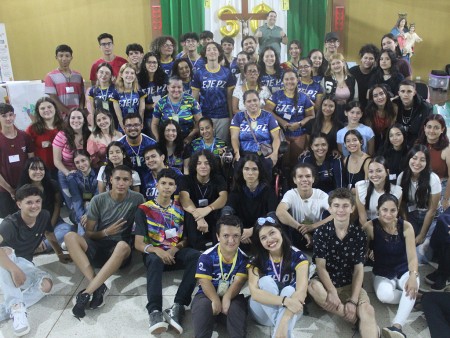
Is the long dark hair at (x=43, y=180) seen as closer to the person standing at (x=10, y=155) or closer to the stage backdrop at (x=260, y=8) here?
the person standing at (x=10, y=155)

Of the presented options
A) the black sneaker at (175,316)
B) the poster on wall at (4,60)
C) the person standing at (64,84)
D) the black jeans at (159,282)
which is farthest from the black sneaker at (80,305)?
the poster on wall at (4,60)

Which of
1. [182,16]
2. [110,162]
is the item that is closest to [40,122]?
[110,162]

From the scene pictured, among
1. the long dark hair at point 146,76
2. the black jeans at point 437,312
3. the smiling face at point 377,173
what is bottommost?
the black jeans at point 437,312

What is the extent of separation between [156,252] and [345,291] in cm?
133

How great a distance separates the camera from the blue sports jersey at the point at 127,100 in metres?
4.35

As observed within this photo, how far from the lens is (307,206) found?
11.2 ft

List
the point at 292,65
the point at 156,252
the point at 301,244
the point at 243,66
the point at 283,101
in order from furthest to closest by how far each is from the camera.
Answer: the point at 292,65 < the point at 243,66 < the point at 283,101 < the point at 301,244 < the point at 156,252

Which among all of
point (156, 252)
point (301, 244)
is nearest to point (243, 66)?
point (301, 244)

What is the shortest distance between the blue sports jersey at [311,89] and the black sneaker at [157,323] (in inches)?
110

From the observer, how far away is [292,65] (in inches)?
204

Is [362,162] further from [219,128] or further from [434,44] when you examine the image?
[434,44]

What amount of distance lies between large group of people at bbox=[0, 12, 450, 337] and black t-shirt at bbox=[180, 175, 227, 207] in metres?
0.01

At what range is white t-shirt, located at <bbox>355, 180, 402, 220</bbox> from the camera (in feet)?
11.0

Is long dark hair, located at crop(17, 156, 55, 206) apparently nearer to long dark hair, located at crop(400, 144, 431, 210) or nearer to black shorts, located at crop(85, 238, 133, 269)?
black shorts, located at crop(85, 238, 133, 269)
